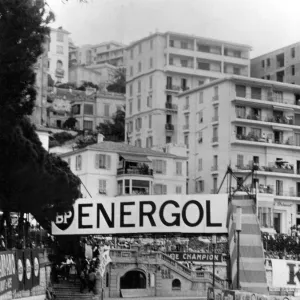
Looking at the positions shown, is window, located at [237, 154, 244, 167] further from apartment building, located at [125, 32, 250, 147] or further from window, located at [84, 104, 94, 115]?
window, located at [84, 104, 94, 115]

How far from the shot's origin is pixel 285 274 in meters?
40.4

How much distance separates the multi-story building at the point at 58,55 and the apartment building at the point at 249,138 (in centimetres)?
7732

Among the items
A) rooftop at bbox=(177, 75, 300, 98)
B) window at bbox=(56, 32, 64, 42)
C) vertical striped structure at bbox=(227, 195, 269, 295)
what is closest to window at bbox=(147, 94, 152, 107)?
rooftop at bbox=(177, 75, 300, 98)

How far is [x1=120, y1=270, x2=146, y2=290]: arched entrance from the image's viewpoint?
70.1 m

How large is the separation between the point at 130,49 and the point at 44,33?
81.0m

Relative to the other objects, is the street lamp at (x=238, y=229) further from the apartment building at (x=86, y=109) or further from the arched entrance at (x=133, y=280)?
the apartment building at (x=86, y=109)

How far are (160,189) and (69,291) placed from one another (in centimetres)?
3334

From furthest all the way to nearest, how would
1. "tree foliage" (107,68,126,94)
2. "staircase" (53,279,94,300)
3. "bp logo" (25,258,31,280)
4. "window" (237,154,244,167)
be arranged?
"tree foliage" (107,68,126,94) → "window" (237,154,244,167) → "staircase" (53,279,94,300) → "bp logo" (25,258,31,280)

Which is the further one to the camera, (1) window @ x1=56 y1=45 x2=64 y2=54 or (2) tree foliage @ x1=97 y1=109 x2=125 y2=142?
(1) window @ x1=56 y1=45 x2=64 y2=54

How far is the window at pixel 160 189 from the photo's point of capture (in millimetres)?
91562

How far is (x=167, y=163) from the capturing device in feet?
305

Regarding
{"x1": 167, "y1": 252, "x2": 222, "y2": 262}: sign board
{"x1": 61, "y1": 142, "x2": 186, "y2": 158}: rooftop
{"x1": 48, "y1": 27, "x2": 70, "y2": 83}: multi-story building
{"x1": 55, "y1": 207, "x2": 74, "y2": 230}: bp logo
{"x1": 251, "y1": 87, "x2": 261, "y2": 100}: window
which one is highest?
{"x1": 48, "y1": 27, "x2": 70, "y2": 83}: multi-story building

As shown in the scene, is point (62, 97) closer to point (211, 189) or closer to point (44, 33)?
point (211, 189)

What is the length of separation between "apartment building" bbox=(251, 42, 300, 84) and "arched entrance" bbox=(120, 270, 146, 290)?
47.6 meters
